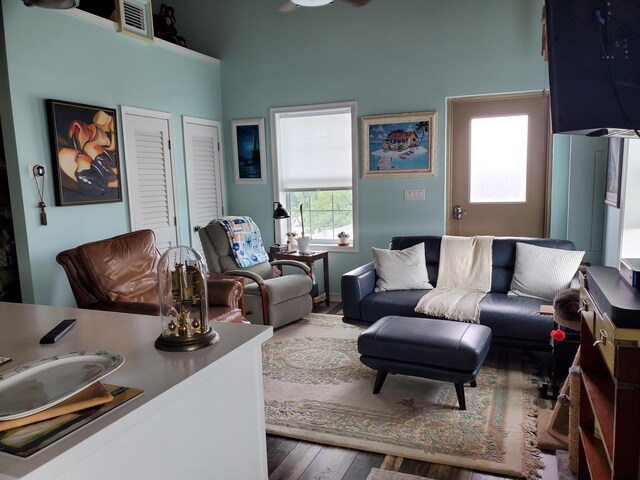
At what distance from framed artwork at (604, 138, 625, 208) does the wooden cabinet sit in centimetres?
206

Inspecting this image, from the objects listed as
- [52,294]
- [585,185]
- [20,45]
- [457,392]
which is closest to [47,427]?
[457,392]

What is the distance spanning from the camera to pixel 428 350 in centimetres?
277

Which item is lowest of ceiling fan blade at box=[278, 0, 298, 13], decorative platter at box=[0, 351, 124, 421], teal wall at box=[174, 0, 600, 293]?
decorative platter at box=[0, 351, 124, 421]

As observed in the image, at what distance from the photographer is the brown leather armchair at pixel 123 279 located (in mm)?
3082

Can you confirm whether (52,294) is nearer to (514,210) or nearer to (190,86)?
(190,86)

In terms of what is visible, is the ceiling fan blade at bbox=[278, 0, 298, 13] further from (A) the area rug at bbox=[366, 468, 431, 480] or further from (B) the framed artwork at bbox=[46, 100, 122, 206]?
(A) the area rug at bbox=[366, 468, 431, 480]

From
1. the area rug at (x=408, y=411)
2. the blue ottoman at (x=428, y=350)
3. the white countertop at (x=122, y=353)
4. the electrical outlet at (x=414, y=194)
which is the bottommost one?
the area rug at (x=408, y=411)

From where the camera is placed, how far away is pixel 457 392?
281 centimetres

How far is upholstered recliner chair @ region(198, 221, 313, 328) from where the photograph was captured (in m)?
4.18

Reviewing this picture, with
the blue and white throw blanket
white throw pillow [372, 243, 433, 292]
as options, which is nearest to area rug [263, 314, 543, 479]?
white throw pillow [372, 243, 433, 292]

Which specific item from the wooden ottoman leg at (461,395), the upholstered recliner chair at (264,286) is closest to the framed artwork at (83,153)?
the upholstered recliner chair at (264,286)

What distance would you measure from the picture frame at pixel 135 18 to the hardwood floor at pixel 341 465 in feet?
12.1

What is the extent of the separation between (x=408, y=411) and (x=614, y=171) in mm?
2378

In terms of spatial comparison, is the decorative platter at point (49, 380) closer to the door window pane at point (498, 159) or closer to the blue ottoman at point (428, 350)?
the blue ottoman at point (428, 350)
